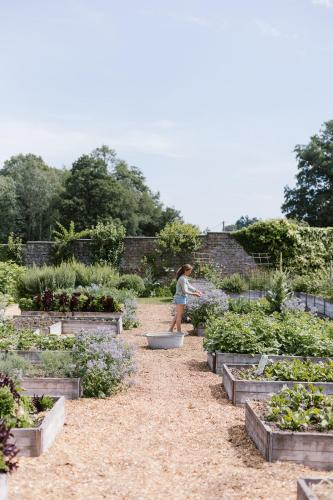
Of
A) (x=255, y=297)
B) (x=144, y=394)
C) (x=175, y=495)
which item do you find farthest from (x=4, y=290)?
(x=175, y=495)

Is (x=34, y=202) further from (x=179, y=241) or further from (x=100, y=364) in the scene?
(x=100, y=364)

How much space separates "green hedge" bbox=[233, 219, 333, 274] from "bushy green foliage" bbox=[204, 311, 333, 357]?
1127 centimetres

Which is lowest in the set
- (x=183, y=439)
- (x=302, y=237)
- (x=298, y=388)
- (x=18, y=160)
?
(x=183, y=439)

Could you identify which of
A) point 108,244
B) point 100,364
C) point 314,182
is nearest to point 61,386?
point 100,364

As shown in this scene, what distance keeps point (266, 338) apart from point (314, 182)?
95.4 feet

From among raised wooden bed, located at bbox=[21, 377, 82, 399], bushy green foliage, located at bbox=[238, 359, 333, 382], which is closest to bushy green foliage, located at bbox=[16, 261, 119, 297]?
raised wooden bed, located at bbox=[21, 377, 82, 399]

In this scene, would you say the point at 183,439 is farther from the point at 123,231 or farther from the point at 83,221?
the point at 83,221

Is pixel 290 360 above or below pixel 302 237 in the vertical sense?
below

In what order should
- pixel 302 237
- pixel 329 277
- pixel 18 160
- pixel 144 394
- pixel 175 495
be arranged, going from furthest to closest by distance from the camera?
pixel 18 160
pixel 302 237
pixel 329 277
pixel 144 394
pixel 175 495

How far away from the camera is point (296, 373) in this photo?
6023 mm

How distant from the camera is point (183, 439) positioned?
498cm

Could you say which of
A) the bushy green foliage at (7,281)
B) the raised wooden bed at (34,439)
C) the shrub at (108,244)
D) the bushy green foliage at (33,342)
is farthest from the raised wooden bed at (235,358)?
the shrub at (108,244)

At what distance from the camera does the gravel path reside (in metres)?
3.78

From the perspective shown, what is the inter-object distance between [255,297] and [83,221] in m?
21.9
